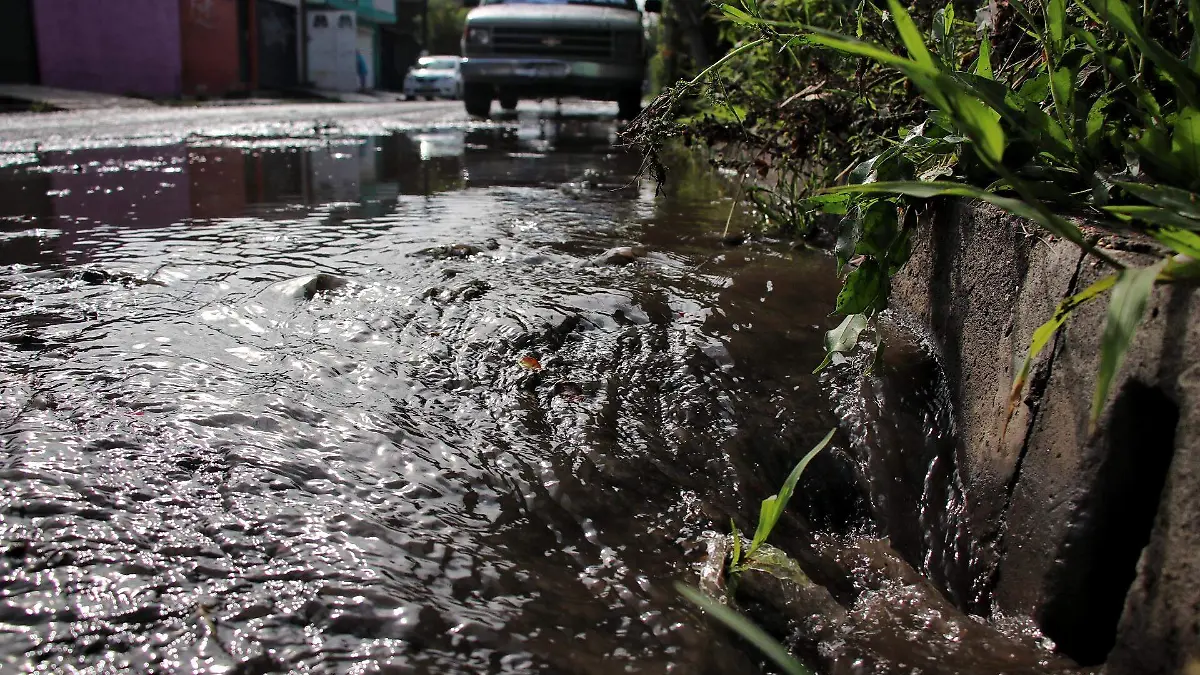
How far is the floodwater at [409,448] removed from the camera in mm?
1281

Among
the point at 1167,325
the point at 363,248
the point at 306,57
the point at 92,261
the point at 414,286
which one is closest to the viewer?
the point at 1167,325

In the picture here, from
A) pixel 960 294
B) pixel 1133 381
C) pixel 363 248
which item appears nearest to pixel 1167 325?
pixel 1133 381

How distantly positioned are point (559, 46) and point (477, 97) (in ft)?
8.05

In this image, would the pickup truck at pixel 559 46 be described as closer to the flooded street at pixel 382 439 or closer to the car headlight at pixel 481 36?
the car headlight at pixel 481 36

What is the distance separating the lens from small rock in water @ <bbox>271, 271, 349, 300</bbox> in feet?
8.65

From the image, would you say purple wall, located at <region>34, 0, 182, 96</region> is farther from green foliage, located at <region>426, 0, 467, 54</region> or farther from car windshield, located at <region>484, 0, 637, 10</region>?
green foliage, located at <region>426, 0, 467, 54</region>

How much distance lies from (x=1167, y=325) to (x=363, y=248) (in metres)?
2.71

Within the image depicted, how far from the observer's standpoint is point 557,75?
11.1 m

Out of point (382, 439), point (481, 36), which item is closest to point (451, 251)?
point (382, 439)

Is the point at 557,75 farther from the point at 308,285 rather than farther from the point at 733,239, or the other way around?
the point at 308,285

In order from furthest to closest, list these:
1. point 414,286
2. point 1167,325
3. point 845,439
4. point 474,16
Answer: point 474,16 → point 414,286 → point 845,439 → point 1167,325

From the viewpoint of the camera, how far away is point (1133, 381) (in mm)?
1254

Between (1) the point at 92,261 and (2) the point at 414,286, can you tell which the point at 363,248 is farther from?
(1) the point at 92,261

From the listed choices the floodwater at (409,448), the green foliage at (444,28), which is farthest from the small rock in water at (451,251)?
the green foliage at (444,28)
